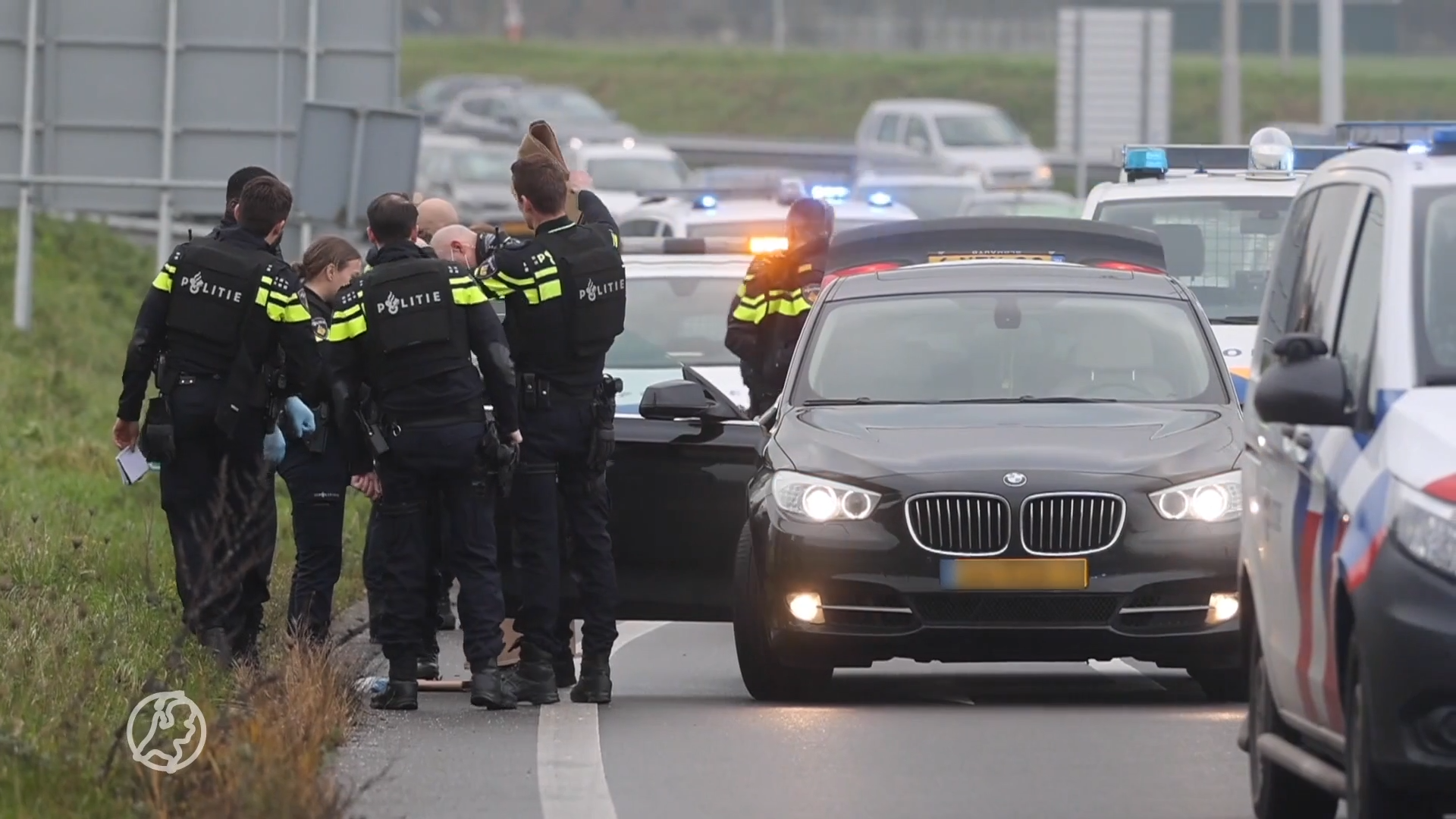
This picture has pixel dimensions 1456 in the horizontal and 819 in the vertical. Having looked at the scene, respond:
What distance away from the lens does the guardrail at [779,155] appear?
56.1 meters

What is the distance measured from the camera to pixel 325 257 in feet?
37.3

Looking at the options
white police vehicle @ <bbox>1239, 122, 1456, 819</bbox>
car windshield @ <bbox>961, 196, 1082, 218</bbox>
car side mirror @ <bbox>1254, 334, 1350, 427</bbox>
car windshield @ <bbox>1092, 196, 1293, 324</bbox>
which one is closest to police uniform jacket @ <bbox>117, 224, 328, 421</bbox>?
white police vehicle @ <bbox>1239, 122, 1456, 819</bbox>

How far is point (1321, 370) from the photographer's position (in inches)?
255

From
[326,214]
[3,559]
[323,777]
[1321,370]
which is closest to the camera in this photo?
[1321,370]

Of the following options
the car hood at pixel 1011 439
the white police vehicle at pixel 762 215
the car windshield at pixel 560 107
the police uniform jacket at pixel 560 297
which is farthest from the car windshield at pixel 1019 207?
the car windshield at pixel 560 107

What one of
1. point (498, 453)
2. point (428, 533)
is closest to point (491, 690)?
point (428, 533)

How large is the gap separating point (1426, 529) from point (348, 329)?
15.7 feet

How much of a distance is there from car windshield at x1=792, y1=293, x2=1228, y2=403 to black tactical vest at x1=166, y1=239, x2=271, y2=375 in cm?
197

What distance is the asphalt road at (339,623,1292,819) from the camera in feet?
26.4

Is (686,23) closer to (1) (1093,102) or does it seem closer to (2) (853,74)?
(2) (853,74)

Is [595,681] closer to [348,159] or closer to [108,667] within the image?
[108,667]

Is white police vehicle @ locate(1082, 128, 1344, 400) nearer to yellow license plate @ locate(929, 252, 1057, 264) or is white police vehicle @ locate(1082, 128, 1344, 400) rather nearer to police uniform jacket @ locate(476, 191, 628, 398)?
yellow license plate @ locate(929, 252, 1057, 264)

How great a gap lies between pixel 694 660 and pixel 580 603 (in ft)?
5.83

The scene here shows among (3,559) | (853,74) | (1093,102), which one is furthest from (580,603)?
(853,74)
